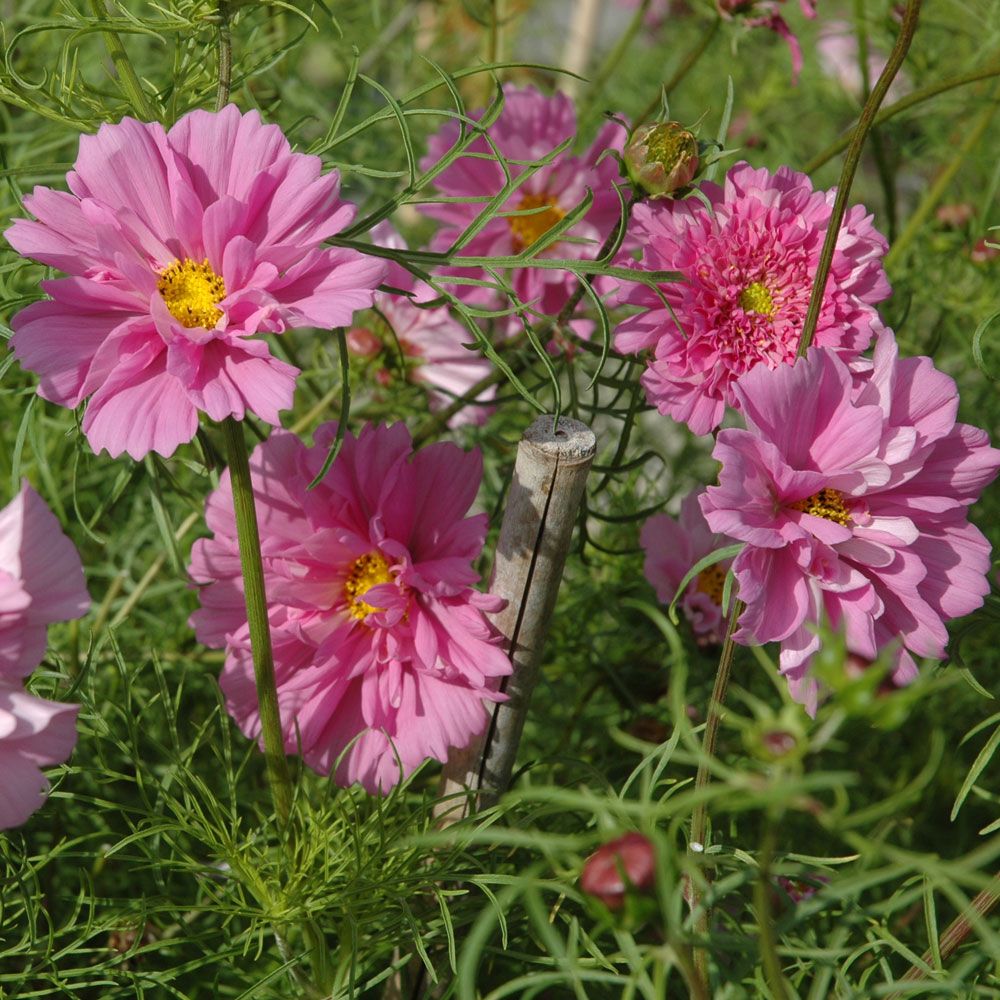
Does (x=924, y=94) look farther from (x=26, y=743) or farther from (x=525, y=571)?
(x=26, y=743)

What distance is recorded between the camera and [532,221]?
1.05 meters

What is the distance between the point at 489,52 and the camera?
111 cm

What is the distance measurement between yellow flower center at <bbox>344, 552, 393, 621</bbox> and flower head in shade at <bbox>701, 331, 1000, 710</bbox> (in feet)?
0.74

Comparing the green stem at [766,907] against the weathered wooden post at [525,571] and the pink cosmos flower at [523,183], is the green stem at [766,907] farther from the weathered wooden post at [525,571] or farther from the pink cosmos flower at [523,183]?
the pink cosmos flower at [523,183]

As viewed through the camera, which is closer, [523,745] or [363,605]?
[363,605]

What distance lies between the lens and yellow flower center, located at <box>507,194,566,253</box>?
1.01m

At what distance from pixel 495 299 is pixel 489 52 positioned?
0.97 feet

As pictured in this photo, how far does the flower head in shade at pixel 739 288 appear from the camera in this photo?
2.22 ft

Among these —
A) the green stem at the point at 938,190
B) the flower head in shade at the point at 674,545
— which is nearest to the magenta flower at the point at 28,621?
the flower head in shade at the point at 674,545

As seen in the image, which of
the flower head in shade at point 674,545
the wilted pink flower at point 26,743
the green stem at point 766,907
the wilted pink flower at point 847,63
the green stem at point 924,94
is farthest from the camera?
the wilted pink flower at point 847,63

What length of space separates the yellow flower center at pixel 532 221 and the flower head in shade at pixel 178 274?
0.45 meters

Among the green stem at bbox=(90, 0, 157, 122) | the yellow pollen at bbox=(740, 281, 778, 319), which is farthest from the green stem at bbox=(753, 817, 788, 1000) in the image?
the green stem at bbox=(90, 0, 157, 122)

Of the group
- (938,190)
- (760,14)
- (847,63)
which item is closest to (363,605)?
(760,14)

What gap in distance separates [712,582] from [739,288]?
32 cm
